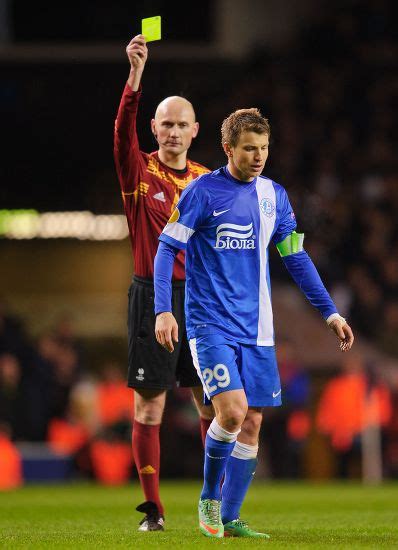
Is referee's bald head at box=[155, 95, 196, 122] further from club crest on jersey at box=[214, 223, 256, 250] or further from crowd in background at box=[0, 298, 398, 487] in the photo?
crowd in background at box=[0, 298, 398, 487]

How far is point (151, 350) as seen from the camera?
24.0 ft

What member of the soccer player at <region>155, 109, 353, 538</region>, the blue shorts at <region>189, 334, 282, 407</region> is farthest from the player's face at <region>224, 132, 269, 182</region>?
the blue shorts at <region>189, 334, 282, 407</region>

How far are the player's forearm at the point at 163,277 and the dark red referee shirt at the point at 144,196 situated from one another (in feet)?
2.84

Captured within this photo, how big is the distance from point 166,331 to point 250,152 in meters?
1.00

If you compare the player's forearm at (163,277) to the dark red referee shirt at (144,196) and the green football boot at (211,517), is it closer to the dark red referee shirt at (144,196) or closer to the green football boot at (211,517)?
the dark red referee shirt at (144,196)

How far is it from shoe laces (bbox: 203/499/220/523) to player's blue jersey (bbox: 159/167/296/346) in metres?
0.80

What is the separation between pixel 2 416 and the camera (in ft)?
48.5

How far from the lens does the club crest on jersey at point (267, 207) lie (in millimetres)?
6602

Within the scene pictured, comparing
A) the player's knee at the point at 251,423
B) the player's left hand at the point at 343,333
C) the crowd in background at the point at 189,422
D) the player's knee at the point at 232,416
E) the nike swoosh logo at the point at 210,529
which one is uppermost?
the player's left hand at the point at 343,333

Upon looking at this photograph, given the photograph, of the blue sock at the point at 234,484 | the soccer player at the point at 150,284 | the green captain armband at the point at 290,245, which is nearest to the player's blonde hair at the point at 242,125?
the green captain armband at the point at 290,245

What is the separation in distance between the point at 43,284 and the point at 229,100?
5.14m

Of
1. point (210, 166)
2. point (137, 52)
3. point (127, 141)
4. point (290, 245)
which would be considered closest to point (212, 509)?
point (290, 245)

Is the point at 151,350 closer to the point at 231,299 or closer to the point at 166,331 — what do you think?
the point at 231,299

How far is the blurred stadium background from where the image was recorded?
Answer: 607 inches
